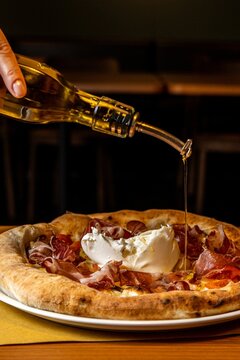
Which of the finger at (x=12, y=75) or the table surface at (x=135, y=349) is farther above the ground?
the finger at (x=12, y=75)

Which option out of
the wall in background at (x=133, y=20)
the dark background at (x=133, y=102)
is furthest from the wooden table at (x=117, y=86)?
the wall in background at (x=133, y=20)

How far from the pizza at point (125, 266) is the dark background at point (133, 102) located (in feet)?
8.66

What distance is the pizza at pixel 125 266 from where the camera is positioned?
0.96 metres

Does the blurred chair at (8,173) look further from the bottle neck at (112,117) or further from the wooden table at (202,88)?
the bottle neck at (112,117)

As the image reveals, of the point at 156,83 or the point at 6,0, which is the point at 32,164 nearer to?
the point at 156,83

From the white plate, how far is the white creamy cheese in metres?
0.20

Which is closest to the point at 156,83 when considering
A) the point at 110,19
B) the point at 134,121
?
the point at 110,19

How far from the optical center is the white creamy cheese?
1149mm

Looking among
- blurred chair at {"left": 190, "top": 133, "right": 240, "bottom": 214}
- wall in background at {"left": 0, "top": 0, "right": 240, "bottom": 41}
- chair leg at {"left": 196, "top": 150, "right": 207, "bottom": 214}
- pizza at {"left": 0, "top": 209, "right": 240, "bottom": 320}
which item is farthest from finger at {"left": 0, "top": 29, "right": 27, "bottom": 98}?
wall in background at {"left": 0, "top": 0, "right": 240, "bottom": 41}

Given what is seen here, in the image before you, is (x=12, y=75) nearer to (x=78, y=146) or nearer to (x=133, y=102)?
(x=78, y=146)

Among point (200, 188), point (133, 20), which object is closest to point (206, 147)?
point (200, 188)

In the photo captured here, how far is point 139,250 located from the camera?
115 cm

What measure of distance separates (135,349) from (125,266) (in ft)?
0.77

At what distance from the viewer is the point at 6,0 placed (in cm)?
535
